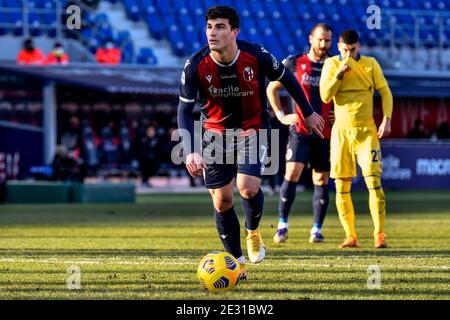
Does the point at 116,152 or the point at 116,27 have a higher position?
the point at 116,27

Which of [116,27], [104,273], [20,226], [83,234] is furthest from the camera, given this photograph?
[116,27]

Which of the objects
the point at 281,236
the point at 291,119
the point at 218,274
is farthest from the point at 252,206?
the point at 281,236

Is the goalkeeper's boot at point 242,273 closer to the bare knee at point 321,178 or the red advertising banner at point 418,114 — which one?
the bare knee at point 321,178

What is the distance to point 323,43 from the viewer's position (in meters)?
12.1

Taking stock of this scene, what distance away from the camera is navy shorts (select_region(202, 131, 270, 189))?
8.48 m

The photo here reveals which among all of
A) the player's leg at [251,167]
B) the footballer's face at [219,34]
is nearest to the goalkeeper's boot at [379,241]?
the player's leg at [251,167]

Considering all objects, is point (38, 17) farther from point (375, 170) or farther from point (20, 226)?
point (375, 170)

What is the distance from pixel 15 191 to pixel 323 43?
12461mm

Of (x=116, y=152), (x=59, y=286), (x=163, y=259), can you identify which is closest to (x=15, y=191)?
(x=116, y=152)

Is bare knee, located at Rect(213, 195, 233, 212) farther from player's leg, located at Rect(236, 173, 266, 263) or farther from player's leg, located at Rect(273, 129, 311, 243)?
player's leg, located at Rect(273, 129, 311, 243)

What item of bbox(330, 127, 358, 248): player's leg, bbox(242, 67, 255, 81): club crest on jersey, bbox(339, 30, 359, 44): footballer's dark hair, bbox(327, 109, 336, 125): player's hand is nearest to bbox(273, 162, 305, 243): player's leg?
bbox(327, 109, 336, 125): player's hand

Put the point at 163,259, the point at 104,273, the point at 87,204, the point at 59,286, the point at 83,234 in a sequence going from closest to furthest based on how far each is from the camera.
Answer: the point at 59,286
the point at 104,273
the point at 163,259
the point at 83,234
the point at 87,204

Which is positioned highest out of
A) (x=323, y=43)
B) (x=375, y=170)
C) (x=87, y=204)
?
(x=323, y=43)

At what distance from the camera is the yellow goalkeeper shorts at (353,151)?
11.4m
